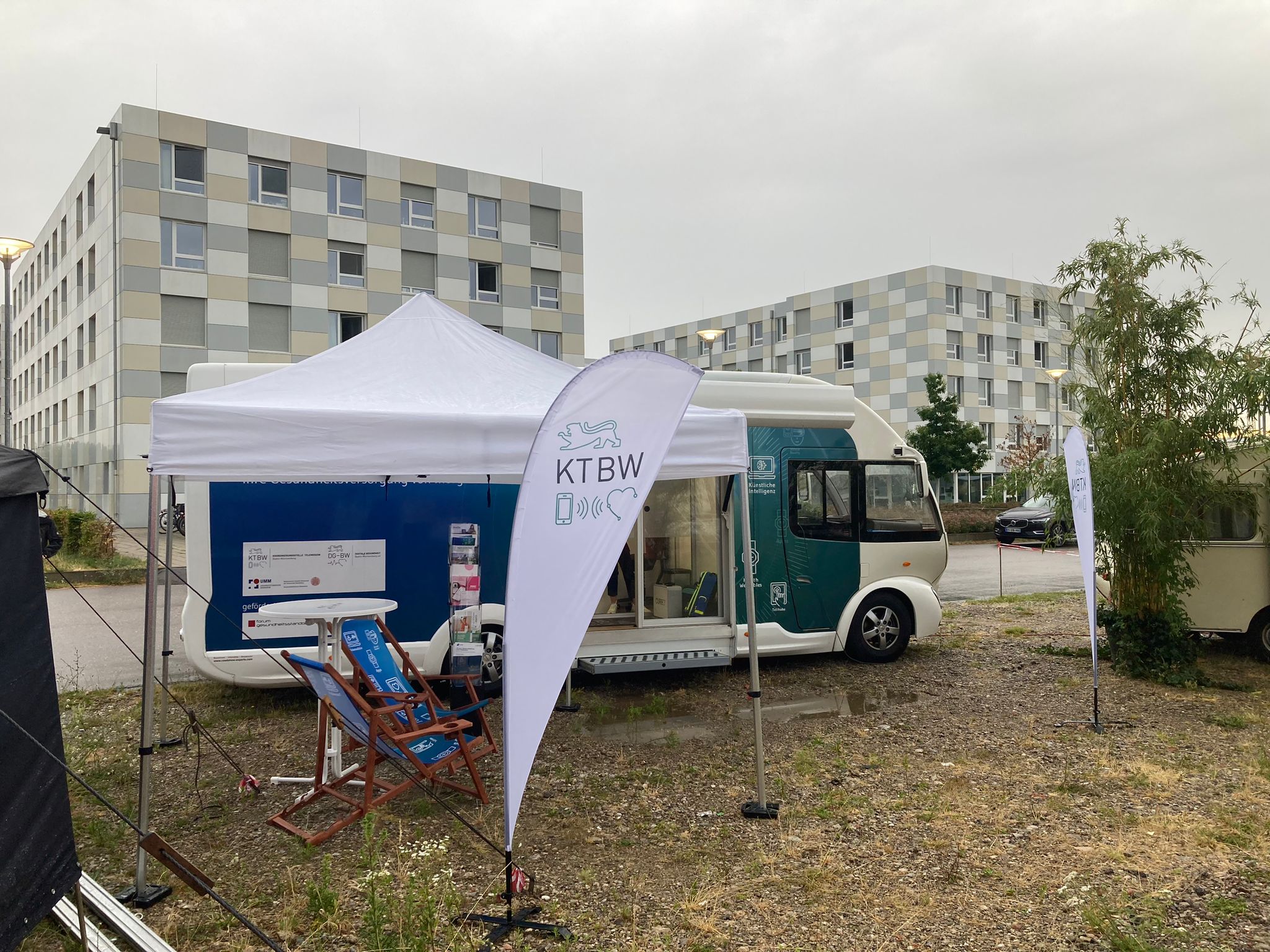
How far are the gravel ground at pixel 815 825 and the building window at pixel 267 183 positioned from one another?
28.5 metres

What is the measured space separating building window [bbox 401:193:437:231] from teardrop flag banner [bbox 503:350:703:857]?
112 feet

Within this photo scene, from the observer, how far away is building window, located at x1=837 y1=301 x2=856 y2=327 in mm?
51312

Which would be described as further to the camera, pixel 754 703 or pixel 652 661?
pixel 652 661

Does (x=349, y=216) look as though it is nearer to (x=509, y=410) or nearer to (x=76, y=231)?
(x=76, y=231)

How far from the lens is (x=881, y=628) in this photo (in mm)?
9180

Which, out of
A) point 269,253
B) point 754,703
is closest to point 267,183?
point 269,253

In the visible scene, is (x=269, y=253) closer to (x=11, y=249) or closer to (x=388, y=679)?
(x=11, y=249)

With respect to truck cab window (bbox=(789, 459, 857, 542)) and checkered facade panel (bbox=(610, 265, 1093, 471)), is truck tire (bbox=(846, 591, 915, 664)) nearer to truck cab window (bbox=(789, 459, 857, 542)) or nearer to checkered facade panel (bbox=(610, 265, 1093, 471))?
truck cab window (bbox=(789, 459, 857, 542))

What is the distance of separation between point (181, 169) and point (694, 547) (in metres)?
29.7

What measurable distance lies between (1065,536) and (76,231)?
38.2m

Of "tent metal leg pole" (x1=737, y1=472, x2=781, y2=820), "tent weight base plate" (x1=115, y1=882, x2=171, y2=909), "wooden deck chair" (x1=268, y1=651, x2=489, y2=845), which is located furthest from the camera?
"tent metal leg pole" (x1=737, y1=472, x2=781, y2=820)

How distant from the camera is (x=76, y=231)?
35312mm

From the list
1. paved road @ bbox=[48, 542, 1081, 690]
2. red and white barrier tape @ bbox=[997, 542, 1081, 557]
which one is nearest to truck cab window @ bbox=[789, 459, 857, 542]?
paved road @ bbox=[48, 542, 1081, 690]

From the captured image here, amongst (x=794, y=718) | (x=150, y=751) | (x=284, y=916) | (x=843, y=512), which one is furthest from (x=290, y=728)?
(x=843, y=512)
